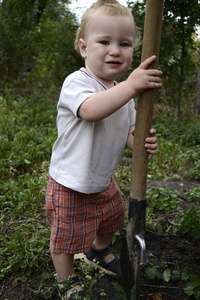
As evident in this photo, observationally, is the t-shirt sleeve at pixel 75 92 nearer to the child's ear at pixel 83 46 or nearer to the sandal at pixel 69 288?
the child's ear at pixel 83 46

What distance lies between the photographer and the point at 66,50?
281 inches

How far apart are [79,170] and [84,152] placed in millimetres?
96

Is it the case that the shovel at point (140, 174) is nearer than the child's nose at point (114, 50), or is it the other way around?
the shovel at point (140, 174)

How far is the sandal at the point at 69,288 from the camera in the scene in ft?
5.87

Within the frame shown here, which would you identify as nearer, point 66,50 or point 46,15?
point 66,50

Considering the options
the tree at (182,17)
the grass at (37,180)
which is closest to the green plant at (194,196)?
the grass at (37,180)

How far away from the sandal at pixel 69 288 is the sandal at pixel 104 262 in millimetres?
257

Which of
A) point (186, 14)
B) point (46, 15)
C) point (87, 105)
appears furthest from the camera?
point (46, 15)

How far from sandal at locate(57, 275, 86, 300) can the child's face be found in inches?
42.7

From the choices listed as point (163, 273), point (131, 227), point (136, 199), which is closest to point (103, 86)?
point (136, 199)

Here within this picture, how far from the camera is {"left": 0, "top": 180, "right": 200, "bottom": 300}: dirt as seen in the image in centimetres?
192

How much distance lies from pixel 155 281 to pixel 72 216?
25.2 inches

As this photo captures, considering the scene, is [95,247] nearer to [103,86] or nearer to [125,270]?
[125,270]

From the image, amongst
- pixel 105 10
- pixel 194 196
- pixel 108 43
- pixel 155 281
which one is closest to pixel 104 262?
pixel 155 281
